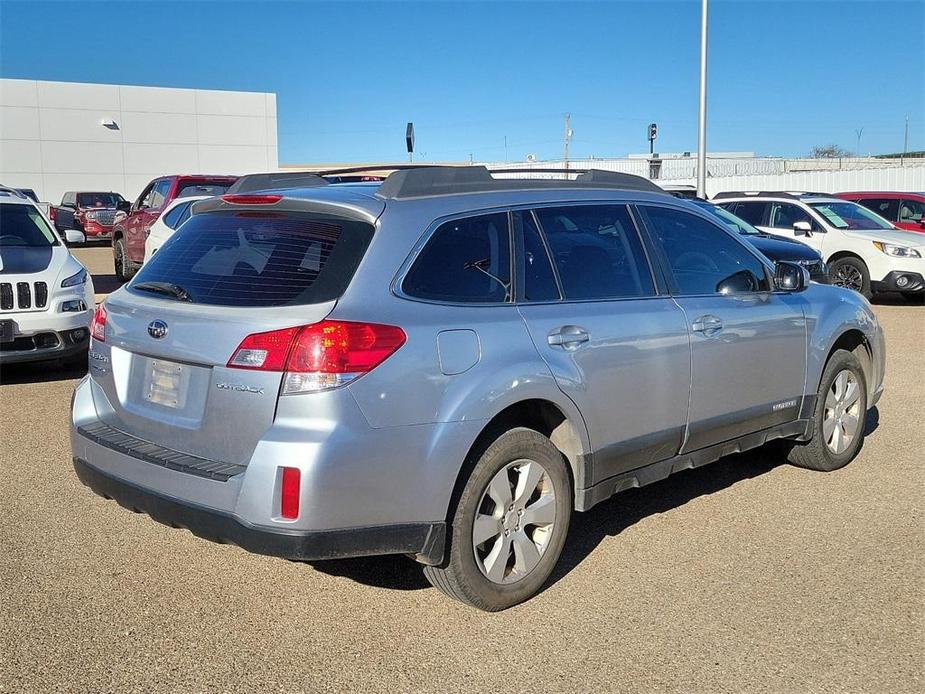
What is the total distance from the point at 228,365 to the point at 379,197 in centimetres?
92

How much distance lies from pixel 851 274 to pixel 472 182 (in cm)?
1258

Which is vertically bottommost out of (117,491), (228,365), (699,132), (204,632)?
(204,632)

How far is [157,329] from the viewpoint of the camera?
383cm

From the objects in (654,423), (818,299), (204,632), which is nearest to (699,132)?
(818,299)

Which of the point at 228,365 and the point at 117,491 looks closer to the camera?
the point at 228,365

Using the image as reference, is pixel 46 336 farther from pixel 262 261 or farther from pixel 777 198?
pixel 777 198

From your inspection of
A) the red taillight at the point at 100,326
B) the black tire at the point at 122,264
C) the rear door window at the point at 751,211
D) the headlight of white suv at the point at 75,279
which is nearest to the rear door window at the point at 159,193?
the black tire at the point at 122,264

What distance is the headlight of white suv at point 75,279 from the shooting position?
879 cm

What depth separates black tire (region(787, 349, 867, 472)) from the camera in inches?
227

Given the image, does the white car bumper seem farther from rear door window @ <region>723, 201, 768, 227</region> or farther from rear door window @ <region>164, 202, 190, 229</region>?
rear door window @ <region>723, 201, 768, 227</region>

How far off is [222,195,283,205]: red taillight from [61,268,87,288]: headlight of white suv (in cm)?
519

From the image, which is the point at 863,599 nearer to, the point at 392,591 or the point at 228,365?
the point at 392,591

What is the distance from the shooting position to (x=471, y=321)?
3.81 m

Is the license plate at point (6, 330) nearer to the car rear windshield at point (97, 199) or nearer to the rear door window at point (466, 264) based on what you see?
the rear door window at point (466, 264)
